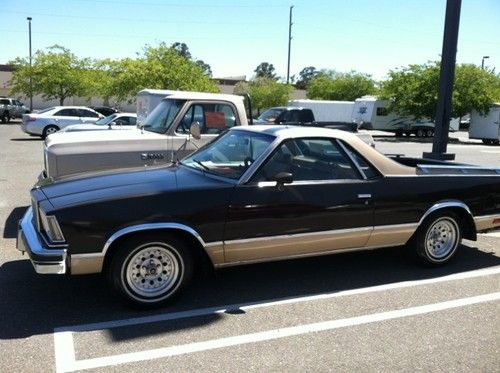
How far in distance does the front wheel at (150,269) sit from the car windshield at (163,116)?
11.2 ft

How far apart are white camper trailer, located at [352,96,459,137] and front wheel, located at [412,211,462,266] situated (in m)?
32.3

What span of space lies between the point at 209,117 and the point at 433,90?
97.4ft

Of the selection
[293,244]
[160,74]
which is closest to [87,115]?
[160,74]

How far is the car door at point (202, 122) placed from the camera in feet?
23.5

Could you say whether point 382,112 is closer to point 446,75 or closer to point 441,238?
point 446,75

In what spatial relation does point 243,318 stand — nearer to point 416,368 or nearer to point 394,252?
point 416,368

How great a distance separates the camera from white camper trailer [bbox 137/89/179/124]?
30.0ft

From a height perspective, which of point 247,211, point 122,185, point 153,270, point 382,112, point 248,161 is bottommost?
point 153,270

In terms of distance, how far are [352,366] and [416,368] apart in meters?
0.42

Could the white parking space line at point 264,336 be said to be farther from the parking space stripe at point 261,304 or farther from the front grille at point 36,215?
the front grille at point 36,215

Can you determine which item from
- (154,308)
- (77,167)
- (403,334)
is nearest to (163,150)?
(77,167)

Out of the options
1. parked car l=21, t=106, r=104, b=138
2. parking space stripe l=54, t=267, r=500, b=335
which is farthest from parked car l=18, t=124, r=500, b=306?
parked car l=21, t=106, r=104, b=138

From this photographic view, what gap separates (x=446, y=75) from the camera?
387 inches

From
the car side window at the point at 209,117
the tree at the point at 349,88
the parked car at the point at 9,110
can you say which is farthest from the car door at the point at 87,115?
the tree at the point at 349,88
